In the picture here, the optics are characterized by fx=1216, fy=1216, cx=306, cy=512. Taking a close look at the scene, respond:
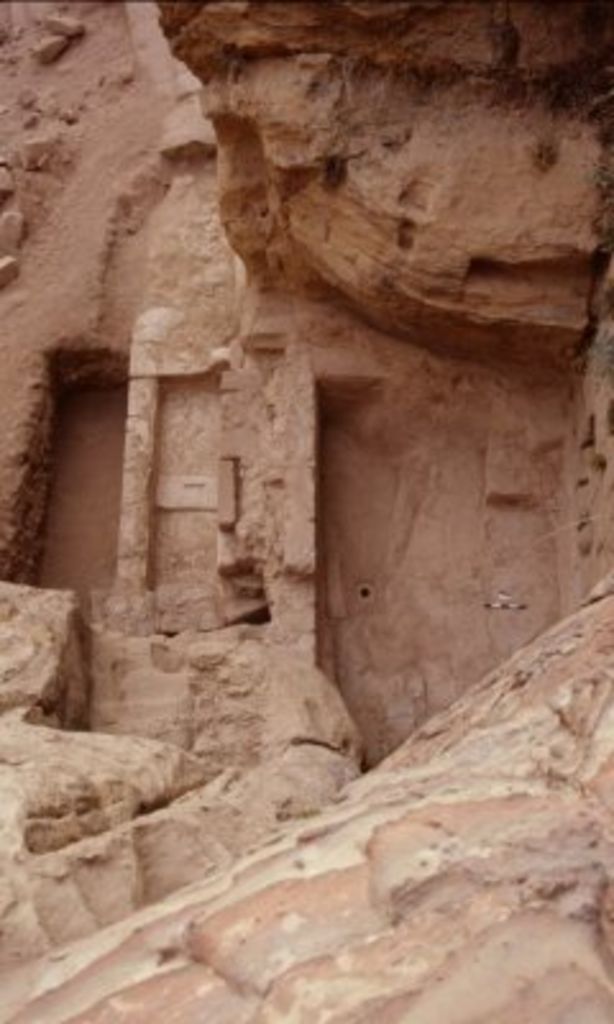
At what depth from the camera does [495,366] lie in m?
6.06

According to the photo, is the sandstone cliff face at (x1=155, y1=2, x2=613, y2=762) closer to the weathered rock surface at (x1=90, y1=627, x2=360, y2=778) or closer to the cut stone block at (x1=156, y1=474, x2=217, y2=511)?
the weathered rock surface at (x1=90, y1=627, x2=360, y2=778)

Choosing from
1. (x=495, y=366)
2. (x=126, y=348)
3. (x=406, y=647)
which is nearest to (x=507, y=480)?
(x=495, y=366)

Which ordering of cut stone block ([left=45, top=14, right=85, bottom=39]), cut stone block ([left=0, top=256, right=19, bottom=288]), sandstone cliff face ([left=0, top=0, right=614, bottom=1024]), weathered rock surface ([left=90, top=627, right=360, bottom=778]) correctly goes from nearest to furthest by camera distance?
sandstone cliff face ([left=0, top=0, right=614, bottom=1024]), weathered rock surface ([left=90, top=627, right=360, bottom=778]), cut stone block ([left=0, top=256, right=19, bottom=288]), cut stone block ([left=45, top=14, right=85, bottom=39])

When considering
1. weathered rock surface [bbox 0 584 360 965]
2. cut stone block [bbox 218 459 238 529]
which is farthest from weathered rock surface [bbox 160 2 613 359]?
weathered rock surface [bbox 0 584 360 965]

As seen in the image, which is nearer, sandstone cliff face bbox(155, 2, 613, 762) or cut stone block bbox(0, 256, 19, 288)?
sandstone cliff face bbox(155, 2, 613, 762)

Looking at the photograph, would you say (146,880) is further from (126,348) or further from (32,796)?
(126,348)

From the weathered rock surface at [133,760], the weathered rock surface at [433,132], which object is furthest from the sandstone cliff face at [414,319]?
the weathered rock surface at [133,760]

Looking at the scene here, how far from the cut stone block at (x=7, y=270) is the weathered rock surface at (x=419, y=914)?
6.96m

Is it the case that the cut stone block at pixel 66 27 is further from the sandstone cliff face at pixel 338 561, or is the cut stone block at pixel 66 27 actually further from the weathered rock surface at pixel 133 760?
the weathered rock surface at pixel 133 760

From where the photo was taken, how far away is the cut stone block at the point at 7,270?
8625mm

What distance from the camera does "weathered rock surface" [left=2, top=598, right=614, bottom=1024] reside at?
1.72 meters

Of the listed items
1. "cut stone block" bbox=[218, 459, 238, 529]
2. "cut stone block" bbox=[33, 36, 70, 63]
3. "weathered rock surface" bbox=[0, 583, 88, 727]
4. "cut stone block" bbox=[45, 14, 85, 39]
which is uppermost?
"cut stone block" bbox=[45, 14, 85, 39]

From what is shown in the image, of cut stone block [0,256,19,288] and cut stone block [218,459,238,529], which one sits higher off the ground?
cut stone block [0,256,19,288]

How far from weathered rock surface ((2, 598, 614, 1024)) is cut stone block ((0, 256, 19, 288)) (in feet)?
22.8
